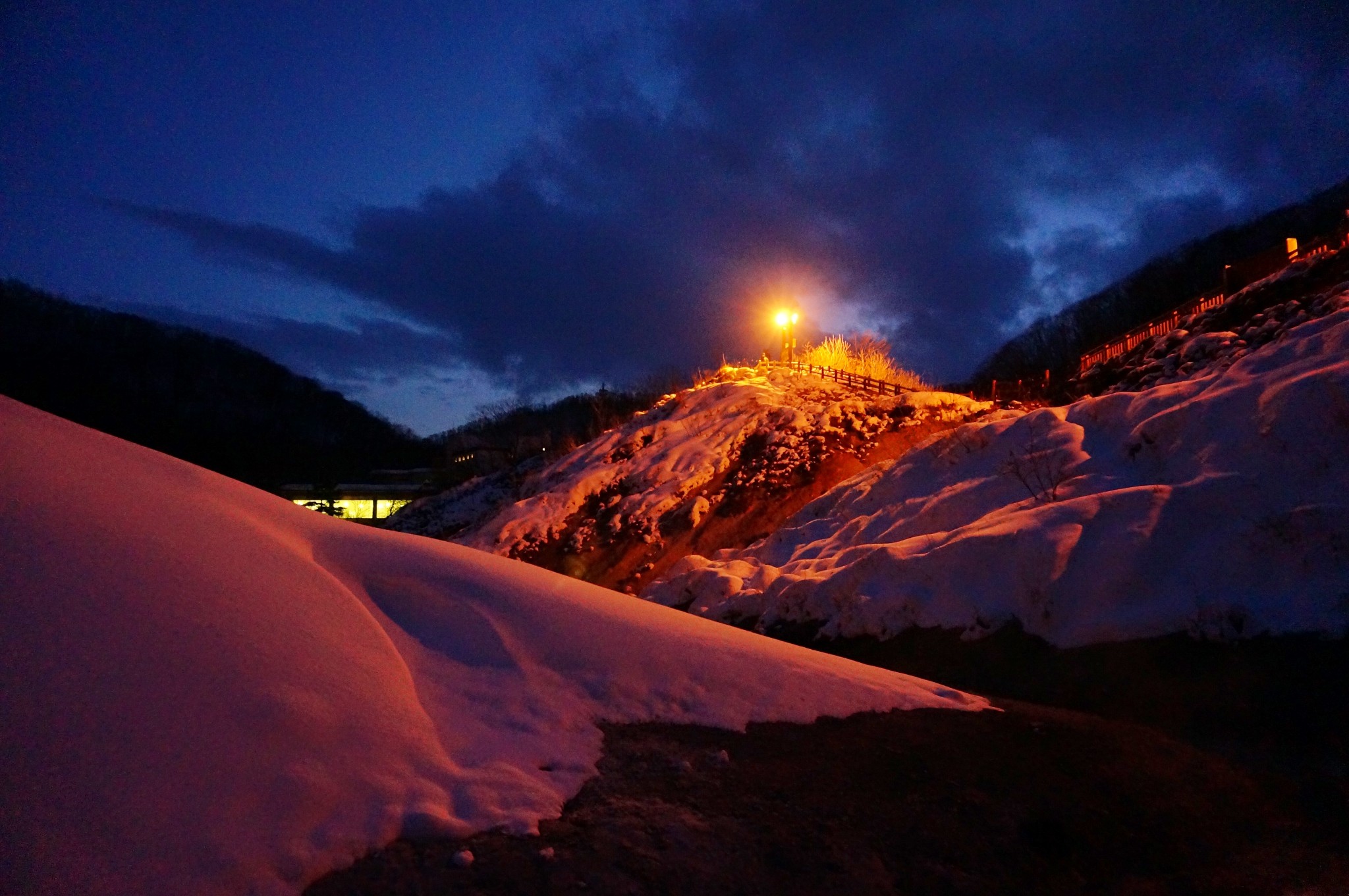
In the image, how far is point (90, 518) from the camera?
11.7 ft

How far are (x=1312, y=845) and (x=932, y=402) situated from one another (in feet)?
64.2

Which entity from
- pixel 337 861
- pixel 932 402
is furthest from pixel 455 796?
pixel 932 402

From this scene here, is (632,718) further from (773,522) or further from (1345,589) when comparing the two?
(773,522)

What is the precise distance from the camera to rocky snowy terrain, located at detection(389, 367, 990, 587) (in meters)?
20.6

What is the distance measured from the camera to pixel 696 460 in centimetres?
2219

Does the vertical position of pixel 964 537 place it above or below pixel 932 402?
below

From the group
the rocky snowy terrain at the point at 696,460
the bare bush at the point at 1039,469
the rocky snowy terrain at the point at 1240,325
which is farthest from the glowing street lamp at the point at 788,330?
the bare bush at the point at 1039,469

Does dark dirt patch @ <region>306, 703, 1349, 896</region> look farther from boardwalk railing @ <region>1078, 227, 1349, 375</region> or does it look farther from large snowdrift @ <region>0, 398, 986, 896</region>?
boardwalk railing @ <region>1078, 227, 1349, 375</region>

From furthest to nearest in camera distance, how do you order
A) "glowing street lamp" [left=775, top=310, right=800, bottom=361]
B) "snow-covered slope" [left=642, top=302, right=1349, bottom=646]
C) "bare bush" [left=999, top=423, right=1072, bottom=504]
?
"glowing street lamp" [left=775, top=310, right=800, bottom=361] < "bare bush" [left=999, top=423, right=1072, bottom=504] < "snow-covered slope" [left=642, top=302, right=1349, bottom=646]

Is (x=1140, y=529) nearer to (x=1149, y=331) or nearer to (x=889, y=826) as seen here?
(x=889, y=826)

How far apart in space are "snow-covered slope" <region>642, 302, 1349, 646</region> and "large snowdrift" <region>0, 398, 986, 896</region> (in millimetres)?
3089

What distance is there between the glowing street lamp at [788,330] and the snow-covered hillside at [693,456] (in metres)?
3.25

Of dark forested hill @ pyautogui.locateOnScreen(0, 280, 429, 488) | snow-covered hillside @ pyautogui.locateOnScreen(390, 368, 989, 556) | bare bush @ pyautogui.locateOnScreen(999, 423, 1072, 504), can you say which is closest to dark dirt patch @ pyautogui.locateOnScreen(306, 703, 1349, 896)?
bare bush @ pyautogui.locateOnScreen(999, 423, 1072, 504)

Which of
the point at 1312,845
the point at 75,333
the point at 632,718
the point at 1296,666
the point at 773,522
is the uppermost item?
the point at 75,333
